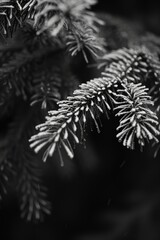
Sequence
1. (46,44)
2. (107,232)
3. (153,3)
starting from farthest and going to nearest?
(153,3) → (107,232) → (46,44)

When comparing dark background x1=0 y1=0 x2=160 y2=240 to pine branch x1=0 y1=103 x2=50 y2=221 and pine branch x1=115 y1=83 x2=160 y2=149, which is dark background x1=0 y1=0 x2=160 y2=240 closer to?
pine branch x1=0 y1=103 x2=50 y2=221

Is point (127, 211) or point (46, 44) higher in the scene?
point (46, 44)

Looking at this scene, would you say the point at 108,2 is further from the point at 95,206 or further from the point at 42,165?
the point at 95,206

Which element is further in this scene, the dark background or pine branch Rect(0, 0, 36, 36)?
the dark background

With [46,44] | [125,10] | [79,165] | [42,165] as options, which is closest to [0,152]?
[46,44]

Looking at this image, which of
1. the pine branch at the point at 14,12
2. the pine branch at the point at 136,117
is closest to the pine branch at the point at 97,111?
the pine branch at the point at 136,117

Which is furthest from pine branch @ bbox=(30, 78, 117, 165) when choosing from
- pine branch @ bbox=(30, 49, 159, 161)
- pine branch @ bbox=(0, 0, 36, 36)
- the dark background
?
the dark background

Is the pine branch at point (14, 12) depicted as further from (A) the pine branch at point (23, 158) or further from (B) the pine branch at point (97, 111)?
(A) the pine branch at point (23, 158)

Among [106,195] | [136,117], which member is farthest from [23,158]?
[106,195]
